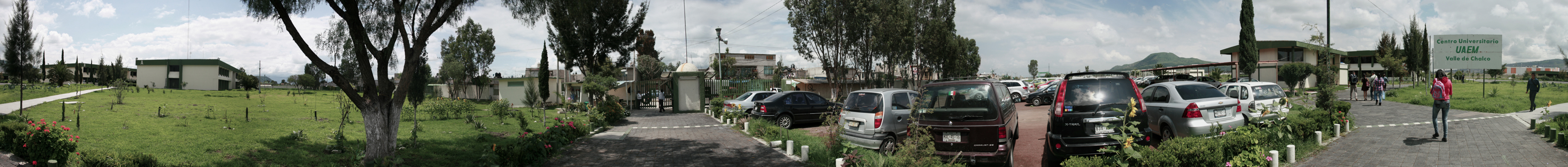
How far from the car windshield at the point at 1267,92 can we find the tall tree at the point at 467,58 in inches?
1359

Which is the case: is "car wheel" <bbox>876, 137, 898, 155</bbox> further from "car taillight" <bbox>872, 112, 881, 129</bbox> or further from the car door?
the car door

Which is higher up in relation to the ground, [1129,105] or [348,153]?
[1129,105]

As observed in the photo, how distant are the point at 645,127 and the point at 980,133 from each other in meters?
8.98

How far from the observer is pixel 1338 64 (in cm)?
3553

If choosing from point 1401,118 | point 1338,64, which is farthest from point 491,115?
point 1338,64

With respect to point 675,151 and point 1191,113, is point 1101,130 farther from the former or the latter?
point 675,151

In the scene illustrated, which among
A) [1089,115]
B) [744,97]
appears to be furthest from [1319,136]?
[744,97]

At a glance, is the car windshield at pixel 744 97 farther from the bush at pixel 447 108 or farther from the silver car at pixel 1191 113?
the silver car at pixel 1191 113

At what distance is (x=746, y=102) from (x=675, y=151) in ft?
23.8

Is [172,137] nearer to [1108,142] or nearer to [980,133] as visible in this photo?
[980,133]

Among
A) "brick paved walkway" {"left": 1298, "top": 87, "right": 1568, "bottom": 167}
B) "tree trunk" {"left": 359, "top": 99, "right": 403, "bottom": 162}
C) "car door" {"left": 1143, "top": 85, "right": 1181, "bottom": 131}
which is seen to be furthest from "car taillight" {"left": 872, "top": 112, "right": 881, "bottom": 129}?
"tree trunk" {"left": 359, "top": 99, "right": 403, "bottom": 162}

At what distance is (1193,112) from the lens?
24.5 feet

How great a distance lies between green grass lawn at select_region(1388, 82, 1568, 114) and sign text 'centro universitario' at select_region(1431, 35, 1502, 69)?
0.88 metres

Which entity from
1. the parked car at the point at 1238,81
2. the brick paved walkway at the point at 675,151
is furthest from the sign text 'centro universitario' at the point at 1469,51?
the brick paved walkway at the point at 675,151
